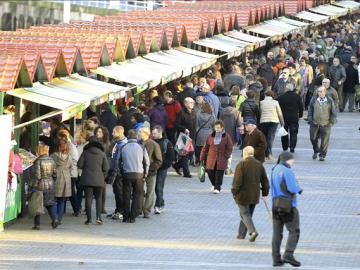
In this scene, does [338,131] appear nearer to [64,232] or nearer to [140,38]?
[140,38]

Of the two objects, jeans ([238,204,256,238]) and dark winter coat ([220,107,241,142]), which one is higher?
jeans ([238,204,256,238])

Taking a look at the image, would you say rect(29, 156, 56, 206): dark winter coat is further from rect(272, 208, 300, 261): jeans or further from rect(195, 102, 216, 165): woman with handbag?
rect(195, 102, 216, 165): woman with handbag

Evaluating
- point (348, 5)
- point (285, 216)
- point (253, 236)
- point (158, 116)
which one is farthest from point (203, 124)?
point (348, 5)

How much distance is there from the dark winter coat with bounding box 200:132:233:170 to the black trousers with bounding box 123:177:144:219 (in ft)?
9.82

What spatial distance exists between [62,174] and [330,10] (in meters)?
43.6

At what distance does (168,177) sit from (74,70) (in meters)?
2.86

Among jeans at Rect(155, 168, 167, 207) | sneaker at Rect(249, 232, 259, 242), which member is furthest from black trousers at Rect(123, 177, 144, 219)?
sneaker at Rect(249, 232, 259, 242)

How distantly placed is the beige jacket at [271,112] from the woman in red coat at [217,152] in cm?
469

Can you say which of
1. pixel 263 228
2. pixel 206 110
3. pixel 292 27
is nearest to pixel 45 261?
pixel 263 228

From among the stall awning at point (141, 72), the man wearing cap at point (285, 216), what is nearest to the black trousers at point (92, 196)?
the man wearing cap at point (285, 216)

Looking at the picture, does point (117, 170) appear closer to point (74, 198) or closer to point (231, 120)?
point (74, 198)

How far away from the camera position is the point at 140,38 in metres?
33.8

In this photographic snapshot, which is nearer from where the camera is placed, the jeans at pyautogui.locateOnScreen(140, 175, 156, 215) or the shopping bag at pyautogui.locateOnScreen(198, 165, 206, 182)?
the jeans at pyautogui.locateOnScreen(140, 175, 156, 215)

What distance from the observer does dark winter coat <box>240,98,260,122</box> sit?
3228cm
